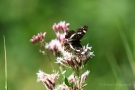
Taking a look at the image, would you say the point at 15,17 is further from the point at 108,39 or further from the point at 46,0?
the point at 108,39

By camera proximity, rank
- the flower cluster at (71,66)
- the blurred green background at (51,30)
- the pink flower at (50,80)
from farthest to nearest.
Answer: the blurred green background at (51,30), the pink flower at (50,80), the flower cluster at (71,66)

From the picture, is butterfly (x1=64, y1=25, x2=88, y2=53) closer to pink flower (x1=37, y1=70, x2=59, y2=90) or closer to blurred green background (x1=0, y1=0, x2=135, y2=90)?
pink flower (x1=37, y1=70, x2=59, y2=90)

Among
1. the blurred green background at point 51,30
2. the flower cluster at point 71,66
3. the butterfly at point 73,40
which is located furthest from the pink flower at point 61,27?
the blurred green background at point 51,30

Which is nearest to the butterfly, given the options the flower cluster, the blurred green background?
the flower cluster

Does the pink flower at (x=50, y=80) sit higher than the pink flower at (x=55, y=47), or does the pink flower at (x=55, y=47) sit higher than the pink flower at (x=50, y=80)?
the pink flower at (x=55, y=47)

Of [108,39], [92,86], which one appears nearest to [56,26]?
[92,86]

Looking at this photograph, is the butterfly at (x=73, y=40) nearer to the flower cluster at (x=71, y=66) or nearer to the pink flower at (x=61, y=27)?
the flower cluster at (x=71, y=66)

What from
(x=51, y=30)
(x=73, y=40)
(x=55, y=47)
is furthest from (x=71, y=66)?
(x=51, y=30)

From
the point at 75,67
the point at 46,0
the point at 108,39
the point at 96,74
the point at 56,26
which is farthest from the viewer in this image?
the point at 46,0
